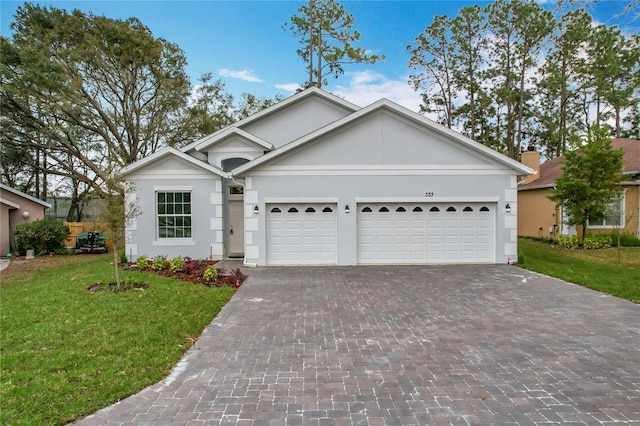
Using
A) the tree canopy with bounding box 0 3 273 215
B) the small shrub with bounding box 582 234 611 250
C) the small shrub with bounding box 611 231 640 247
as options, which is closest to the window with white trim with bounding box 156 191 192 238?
the tree canopy with bounding box 0 3 273 215

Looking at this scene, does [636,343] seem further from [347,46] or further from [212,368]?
[347,46]

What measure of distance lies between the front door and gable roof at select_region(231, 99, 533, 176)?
2.81 meters

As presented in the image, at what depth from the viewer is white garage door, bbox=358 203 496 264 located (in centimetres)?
1190

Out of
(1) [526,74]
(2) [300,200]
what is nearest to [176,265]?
(2) [300,200]

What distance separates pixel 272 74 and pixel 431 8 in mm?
14209

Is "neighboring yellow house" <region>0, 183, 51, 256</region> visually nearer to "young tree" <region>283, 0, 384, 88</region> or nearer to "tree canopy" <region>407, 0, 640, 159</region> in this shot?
"young tree" <region>283, 0, 384, 88</region>

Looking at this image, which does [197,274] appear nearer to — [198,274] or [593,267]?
[198,274]

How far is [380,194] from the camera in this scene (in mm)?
11758

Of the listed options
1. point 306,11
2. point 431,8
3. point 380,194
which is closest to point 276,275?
point 380,194

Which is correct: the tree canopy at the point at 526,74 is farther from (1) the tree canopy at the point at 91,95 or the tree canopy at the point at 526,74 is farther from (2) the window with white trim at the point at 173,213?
(2) the window with white trim at the point at 173,213

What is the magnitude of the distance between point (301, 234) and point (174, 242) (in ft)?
15.9

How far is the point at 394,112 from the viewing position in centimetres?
1162

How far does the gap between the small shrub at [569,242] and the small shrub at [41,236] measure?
23075 mm

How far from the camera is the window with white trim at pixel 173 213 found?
1307cm
